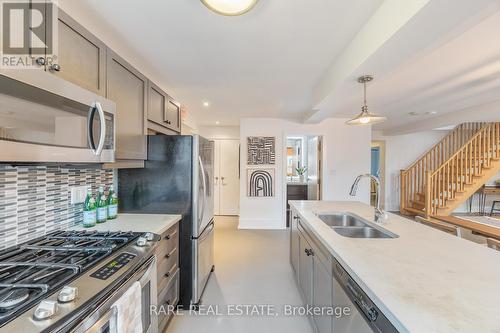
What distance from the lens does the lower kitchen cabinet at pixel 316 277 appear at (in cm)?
145

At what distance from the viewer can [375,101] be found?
3689 millimetres

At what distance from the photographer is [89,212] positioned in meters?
1.78

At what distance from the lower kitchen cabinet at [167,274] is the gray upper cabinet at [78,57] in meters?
1.15

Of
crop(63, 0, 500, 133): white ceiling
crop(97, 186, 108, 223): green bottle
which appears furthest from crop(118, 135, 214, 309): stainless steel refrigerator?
crop(63, 0, 500, 133): white ceiling

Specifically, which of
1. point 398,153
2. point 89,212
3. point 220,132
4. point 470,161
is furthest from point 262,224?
point 470,161

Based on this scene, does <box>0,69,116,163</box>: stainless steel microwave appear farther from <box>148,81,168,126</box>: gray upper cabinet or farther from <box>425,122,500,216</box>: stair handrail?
<box>425,122,500,216</box>: stair handrail

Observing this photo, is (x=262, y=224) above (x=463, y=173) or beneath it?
beneath

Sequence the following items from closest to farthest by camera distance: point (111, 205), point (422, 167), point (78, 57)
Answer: point (78, 57) < point (111, 205) < point (422, 167)

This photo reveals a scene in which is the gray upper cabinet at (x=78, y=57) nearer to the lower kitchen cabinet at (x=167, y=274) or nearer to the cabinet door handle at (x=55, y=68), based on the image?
the cabinet door handle at (x=55, y=68)

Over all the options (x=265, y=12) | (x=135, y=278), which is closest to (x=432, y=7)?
(x=265, y=12)

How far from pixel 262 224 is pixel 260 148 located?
1.64m

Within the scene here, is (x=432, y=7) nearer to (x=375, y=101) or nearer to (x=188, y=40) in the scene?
(x=188, y=40)

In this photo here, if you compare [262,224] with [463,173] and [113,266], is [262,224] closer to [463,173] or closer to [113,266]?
[113,266]

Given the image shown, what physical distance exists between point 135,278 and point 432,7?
203 cm
